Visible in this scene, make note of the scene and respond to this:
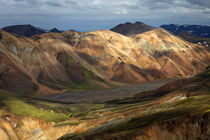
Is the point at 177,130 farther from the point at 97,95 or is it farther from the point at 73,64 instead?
the point at 73,64

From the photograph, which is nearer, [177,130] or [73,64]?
[177,130]

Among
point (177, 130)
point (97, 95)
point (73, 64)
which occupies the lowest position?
point (97, 95)

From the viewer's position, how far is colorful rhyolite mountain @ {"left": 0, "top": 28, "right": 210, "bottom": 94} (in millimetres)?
125250

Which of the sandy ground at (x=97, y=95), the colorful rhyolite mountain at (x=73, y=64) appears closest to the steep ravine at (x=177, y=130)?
the sandy ground at (x=97, y=95)

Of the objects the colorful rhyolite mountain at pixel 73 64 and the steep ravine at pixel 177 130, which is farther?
the colorful rhyolite mountain at pixel 73 64

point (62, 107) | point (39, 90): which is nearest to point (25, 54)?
point (39, 90)

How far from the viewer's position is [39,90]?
124 m

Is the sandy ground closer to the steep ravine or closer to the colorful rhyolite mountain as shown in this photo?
the colorful rhyolite mountain

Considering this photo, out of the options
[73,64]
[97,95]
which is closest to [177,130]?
[97,95]

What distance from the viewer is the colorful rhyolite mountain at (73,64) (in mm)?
125250

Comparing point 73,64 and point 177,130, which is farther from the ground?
point 177,130

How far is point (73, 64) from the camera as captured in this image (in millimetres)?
159250

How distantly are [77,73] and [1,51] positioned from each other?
4588cm

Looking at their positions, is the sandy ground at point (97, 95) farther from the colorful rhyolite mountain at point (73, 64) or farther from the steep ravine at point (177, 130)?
the steep ravine at point (177, 130)
